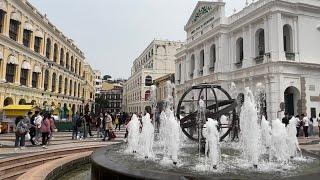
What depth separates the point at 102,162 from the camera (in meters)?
6.33

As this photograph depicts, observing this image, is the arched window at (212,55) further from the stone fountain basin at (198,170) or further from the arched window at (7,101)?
the stone fountain basin at (198,170)

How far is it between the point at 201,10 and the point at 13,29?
2106 cm

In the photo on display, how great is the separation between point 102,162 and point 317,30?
2500 centimetres

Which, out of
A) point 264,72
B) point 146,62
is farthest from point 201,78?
point 146,62

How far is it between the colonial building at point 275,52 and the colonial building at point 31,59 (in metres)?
18.2

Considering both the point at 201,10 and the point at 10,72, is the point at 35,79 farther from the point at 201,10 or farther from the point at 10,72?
the point at 201,10

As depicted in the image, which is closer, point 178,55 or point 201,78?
point 201,78

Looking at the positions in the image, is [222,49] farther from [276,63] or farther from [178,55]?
[178,55]

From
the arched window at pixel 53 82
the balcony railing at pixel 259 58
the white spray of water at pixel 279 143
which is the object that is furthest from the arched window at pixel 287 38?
the arched window at pixel 53 82

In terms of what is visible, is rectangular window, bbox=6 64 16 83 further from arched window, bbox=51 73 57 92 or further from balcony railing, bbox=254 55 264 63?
balcony railing, bbox=254 55 264 63

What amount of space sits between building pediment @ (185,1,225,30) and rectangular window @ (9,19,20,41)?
63.7 ft

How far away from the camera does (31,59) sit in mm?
29578

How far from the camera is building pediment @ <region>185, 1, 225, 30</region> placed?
33463 mm

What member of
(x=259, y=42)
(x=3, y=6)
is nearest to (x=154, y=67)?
A: (x=259, y=42)
